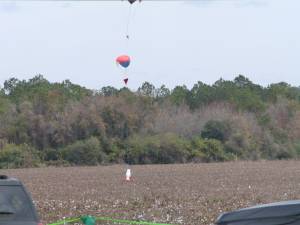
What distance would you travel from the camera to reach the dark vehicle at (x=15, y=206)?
31.5 ft

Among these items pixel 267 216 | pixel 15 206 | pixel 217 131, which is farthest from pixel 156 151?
pixel 267 216

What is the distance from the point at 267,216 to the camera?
5984 millimetres

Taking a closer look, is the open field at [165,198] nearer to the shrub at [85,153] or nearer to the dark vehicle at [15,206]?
the dark vehicle at [15,206]

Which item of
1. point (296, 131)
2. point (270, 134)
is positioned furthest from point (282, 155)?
point (296, 131)

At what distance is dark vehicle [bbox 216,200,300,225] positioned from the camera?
5914 millimetres

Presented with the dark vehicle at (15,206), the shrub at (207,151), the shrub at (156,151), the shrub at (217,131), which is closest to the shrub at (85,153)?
the shrub at (156,151)

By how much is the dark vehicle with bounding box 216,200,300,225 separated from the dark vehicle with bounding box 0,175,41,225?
3.94 m

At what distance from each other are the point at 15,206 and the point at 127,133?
70062 millimetres

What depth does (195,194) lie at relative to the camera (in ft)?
92.3

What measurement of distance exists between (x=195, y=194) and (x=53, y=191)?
584cm

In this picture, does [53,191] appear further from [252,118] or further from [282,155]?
[252,118]

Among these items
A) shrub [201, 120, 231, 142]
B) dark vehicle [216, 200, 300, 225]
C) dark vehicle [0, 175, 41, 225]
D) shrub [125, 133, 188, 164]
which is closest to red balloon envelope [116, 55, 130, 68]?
dark vehicle [0, 175, 41, 225]

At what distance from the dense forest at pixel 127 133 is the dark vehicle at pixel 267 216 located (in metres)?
64.8

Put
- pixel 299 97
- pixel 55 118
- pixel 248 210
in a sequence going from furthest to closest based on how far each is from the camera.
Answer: pixel 299 97 → pixel 55 118 → pixel 248 210
